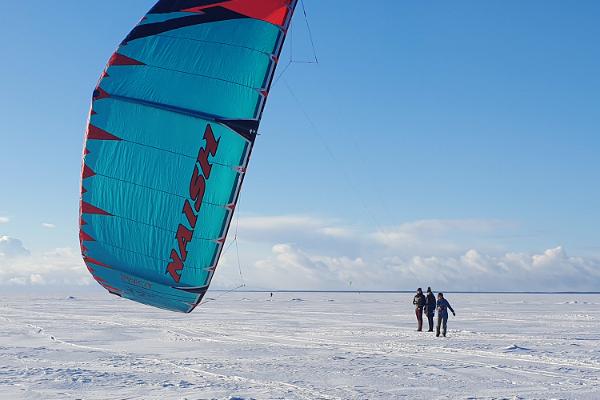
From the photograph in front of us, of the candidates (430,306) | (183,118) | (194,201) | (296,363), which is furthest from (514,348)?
(183,118)

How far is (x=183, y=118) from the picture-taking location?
331 inches

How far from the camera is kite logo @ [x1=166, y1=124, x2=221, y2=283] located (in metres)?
8.45

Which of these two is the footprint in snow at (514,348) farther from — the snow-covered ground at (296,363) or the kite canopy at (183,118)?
the kite canopy at (183,118)

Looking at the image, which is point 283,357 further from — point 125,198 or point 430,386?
point 125,198

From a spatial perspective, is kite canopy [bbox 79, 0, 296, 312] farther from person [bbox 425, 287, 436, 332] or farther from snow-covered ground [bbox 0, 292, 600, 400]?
person [bbox 425, 287, 436, 332]

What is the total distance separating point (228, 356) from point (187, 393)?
4646 mm

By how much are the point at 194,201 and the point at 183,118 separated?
1054 millimetres

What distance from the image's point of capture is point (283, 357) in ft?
48.5

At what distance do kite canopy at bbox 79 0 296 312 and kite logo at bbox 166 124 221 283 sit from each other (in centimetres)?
1

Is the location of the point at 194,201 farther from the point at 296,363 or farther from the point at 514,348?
the point at 514,348

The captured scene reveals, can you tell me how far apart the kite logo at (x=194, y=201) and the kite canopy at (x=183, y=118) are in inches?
0.5

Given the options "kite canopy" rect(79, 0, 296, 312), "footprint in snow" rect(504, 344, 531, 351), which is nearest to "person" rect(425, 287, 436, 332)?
"footprint in snow" rect(504, 344, 531, 351)

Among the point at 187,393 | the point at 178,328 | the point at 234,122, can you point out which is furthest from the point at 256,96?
the point at 178,328

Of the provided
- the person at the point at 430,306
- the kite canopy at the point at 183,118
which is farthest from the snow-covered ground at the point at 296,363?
the kite canopy at the point at 183,118
